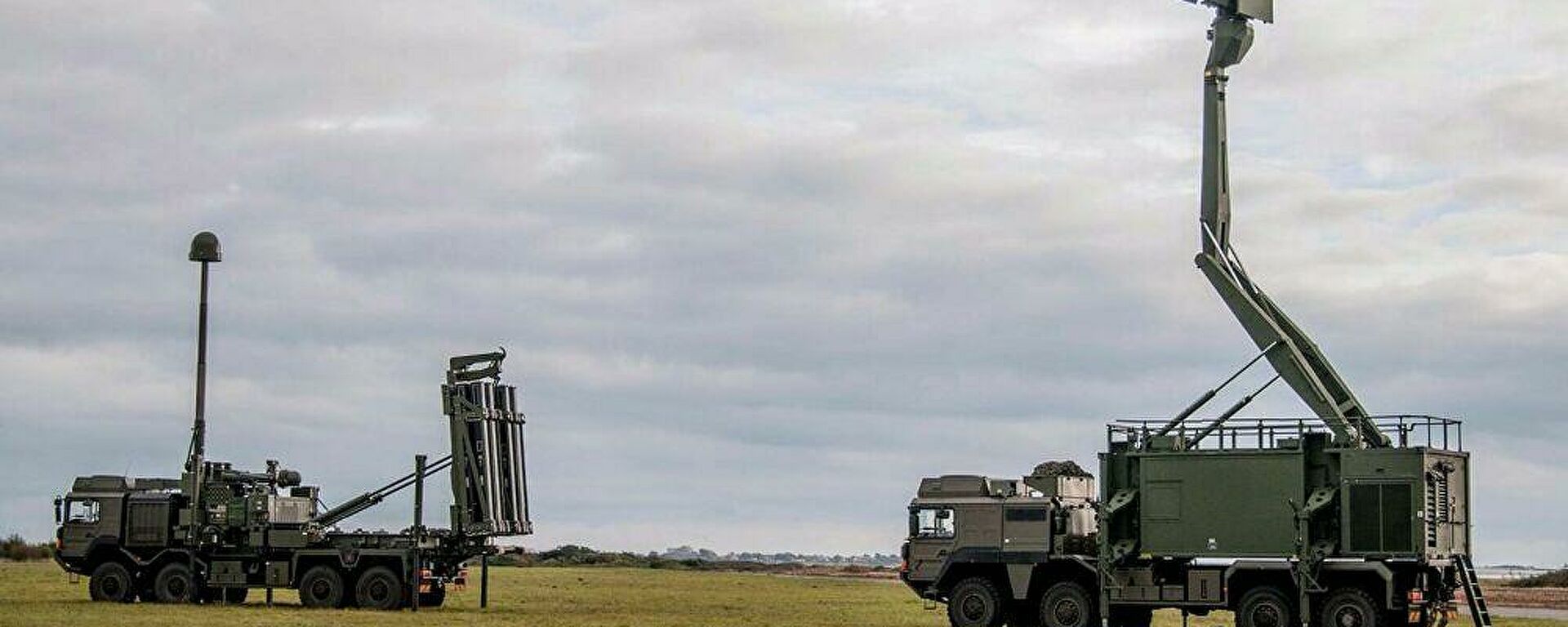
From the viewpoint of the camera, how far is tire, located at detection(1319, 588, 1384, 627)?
113ft

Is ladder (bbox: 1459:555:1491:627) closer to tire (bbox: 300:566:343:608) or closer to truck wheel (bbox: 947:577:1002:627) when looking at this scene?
truck wheel (bbox: 947:577:1002:627)

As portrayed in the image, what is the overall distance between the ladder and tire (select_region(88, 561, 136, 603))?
2867cm

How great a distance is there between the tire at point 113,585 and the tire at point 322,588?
15.0 ft

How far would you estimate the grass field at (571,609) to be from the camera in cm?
3797

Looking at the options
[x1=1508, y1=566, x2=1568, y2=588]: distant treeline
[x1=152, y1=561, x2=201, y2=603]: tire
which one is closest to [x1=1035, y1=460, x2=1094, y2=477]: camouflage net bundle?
[x1=152, y1=561, x2=201, y2=603]: tire

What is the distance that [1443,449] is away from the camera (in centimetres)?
3597

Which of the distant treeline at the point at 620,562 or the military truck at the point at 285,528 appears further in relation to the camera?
the distant treeline at the point at 620,562

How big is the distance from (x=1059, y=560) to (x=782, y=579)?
126 ft

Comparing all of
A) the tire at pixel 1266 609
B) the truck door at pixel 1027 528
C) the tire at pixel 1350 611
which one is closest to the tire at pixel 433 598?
the truck door at pixel 1027 528

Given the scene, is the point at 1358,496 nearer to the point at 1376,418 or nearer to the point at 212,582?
the point at 1376,418

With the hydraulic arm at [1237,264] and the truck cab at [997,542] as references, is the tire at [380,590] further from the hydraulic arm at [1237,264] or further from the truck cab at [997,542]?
the hydraulic arm at [1237,264]

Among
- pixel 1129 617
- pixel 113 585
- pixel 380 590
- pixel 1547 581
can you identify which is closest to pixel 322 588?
pixel 380 590

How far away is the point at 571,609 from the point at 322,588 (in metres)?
5.58

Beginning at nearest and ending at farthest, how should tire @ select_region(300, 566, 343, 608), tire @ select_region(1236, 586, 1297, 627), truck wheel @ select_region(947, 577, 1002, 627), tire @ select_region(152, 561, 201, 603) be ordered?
tire @ select_region(1236, 586, 1297, 627) → truck wheel @ select_region(947, 577, 1002, 627) → tire @ select_region(300, 566, 343, 608) → tire @ select_region(152, 561, 201, 603)
